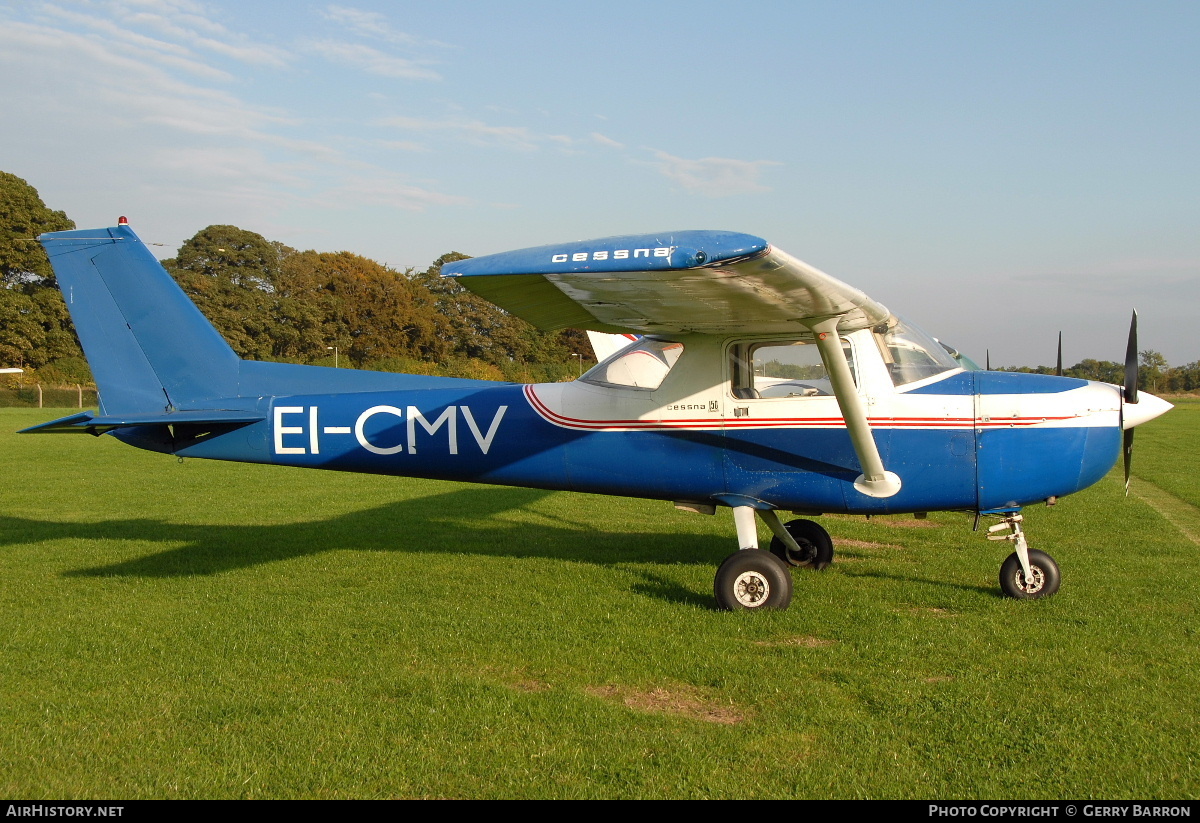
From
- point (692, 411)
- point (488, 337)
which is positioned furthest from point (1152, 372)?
point (692, 411)

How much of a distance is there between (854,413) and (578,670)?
270 centimetres

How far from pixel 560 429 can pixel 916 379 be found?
2.89 m

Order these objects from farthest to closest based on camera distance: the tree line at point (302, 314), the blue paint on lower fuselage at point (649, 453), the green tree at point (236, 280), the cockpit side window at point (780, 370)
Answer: the green tree at point (236, 280) < the tree line at point (302, 314) < the cockpit side window at point (780, 370) < the blue paint on lower fuselage at point (649, 453)

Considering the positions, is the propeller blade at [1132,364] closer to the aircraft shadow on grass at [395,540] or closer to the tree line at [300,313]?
the aircraft shadow on grass at [395,540]

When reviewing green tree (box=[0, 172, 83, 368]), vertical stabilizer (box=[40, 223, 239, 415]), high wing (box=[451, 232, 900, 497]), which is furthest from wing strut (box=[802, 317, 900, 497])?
green tree (box=[0, 172, 83, 368])

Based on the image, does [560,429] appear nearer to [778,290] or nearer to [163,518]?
[778,290]

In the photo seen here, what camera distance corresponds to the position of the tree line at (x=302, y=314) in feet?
172

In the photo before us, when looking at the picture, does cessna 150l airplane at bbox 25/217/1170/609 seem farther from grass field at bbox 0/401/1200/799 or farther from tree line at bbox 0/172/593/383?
tree line at bbox 0/172/593/383

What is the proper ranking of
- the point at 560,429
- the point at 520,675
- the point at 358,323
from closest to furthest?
the point at 520,675, the point at 560,429, the point at 358,323

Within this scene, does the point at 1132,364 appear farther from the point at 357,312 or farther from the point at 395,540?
the point at 357,312

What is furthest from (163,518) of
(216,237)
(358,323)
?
(216,237)

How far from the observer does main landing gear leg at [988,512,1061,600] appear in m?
6.80

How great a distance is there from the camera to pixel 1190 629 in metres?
5.96

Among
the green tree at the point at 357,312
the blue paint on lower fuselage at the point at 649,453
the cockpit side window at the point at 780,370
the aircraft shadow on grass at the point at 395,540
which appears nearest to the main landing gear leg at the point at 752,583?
the aircraft shadow on grass at the point at 395,540
